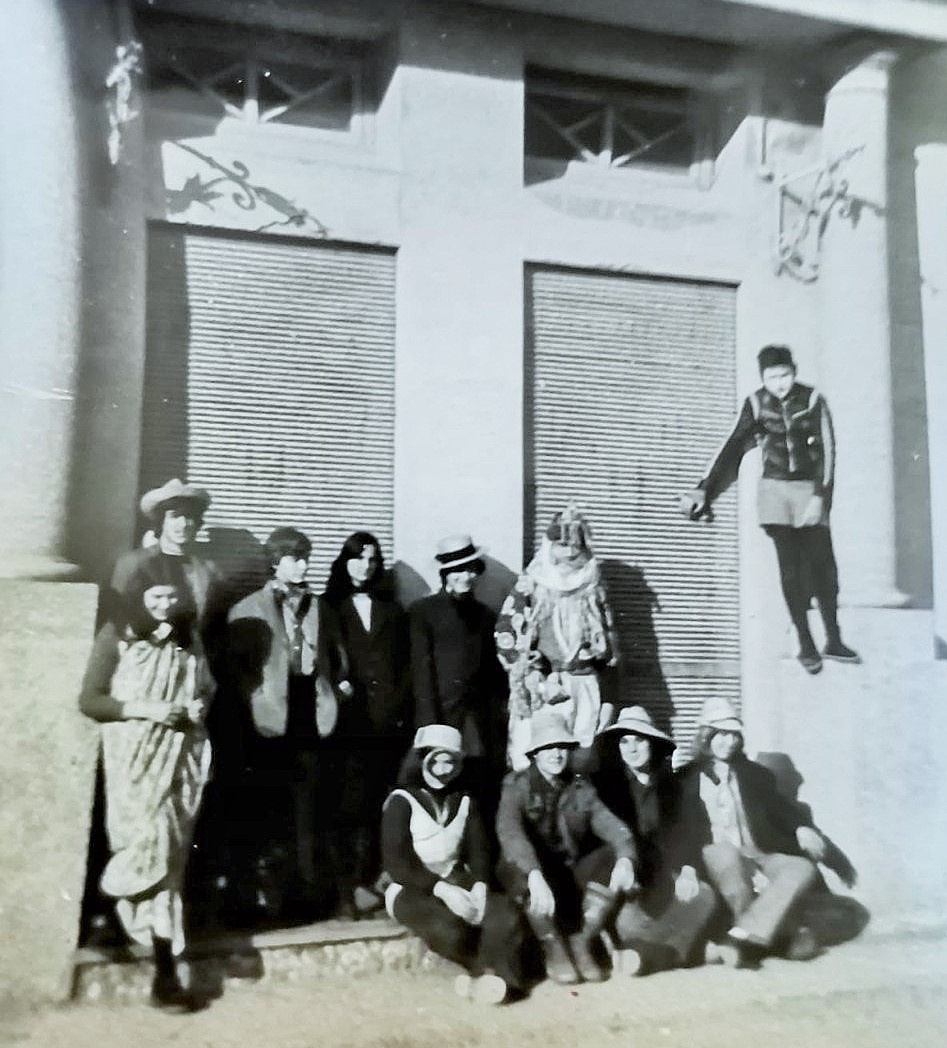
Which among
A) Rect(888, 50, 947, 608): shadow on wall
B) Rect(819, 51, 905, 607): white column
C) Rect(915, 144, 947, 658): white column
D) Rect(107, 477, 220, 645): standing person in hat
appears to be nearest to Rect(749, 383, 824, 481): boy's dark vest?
Rect(819, 51, 905, 607): white column

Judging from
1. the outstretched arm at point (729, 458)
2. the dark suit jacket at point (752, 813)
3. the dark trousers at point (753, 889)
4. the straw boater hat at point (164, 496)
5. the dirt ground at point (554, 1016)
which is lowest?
the dirt ground at point (554, 1016)

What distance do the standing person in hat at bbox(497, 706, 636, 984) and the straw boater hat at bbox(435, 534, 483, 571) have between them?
65cm

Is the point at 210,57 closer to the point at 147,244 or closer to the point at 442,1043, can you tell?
the point at 147,244

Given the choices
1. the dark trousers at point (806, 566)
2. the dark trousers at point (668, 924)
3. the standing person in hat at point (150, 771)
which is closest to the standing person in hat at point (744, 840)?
the dark trousers at point (668, 924)

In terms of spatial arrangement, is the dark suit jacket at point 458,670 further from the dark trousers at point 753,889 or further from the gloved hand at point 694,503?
the gloved hand at point 694,503

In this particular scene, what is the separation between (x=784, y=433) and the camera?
14.9 ft

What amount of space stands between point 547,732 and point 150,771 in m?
1.29

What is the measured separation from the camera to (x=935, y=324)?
183 inches

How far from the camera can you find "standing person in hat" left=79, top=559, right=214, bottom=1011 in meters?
3.34

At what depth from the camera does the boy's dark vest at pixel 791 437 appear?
4535 mm

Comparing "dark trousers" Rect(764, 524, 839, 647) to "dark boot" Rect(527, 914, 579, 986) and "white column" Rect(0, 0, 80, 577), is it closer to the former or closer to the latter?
"dark boot" Rect(527, 914, 579, 986)

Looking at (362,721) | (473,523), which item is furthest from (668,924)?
(473,523)

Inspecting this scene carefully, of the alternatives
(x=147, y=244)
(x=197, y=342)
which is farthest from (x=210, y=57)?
(x=197, y=342)

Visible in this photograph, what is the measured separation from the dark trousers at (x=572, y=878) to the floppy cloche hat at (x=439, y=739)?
19.3 inches
